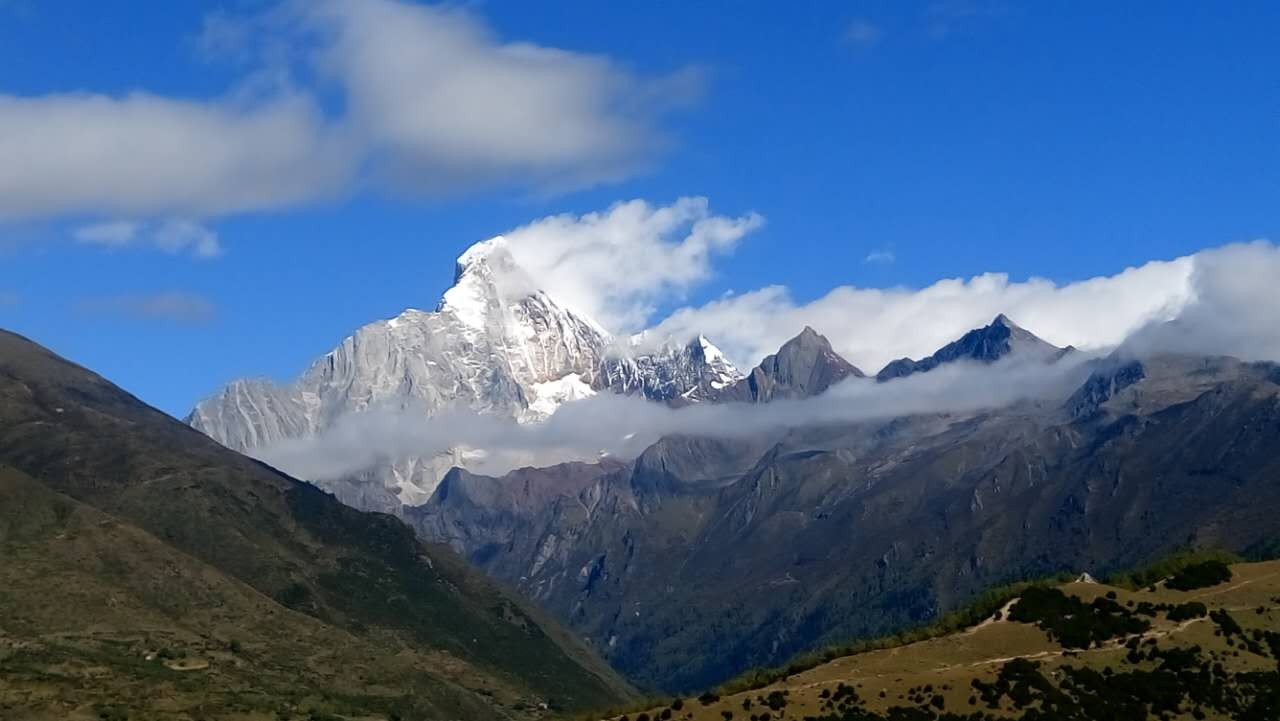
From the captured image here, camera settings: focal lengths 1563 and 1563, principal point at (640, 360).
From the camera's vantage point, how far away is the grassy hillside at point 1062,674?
17112 centimetres

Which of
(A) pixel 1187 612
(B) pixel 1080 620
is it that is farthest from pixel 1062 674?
(A) pixel 1187 612

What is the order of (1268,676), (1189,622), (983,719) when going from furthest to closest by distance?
(1189,622) < (1268,676) < (983,719)

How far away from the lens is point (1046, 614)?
195500 mm

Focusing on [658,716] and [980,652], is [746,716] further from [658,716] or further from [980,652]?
[980,652]

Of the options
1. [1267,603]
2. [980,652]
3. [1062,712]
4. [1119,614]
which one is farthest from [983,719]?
[1267,603]

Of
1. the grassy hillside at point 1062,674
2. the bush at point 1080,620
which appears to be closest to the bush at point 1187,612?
the grassy hillside at point 1062,674

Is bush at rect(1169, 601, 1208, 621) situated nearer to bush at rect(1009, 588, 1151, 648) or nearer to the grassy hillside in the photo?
the grassy hillside

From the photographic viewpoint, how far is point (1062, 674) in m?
177

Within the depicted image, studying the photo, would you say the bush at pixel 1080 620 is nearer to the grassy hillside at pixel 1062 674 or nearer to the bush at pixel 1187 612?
the grassy hillside at pixel 1062 674

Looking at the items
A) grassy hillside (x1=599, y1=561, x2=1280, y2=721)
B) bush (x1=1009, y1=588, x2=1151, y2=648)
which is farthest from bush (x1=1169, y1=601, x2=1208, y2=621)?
bush (x1=1009, y1=588, x2=1151, y2=648)

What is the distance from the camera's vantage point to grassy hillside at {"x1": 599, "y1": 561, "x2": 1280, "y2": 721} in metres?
171

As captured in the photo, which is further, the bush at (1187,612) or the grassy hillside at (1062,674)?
the bush at (1187,612)

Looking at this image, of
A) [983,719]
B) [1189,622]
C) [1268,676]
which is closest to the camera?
[983,719]

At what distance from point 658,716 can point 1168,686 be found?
5818 centimetres
